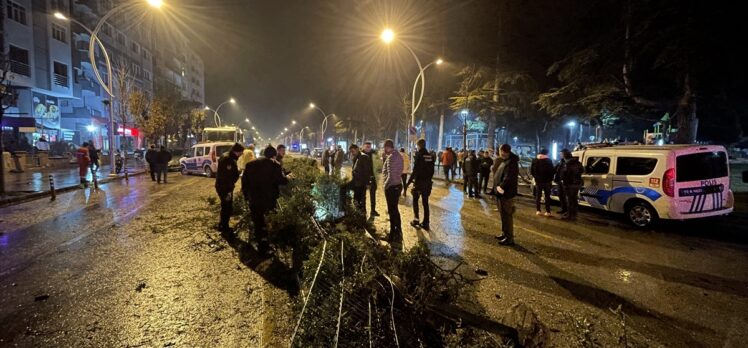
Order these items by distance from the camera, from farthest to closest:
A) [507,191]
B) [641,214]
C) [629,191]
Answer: [629,191], [641,214], [507,191]

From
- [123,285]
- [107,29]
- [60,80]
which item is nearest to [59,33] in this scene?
[60,80]

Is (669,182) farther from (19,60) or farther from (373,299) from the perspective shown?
(19,60)

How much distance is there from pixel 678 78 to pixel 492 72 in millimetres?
14895

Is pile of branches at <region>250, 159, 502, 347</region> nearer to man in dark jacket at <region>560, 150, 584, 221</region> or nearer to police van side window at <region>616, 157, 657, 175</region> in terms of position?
man in dark jacket at <region>560, 150, 584, 221</region>

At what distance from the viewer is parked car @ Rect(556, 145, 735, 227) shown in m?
7.64

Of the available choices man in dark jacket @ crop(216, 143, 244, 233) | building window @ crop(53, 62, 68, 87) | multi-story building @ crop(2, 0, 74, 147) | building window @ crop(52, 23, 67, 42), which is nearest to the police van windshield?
man in dark jacket @ crop(216, 143, 244, 233)

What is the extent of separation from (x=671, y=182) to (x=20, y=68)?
1555 inches

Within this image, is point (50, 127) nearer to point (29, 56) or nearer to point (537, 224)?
point (29, 56)

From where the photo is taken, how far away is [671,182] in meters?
7.62

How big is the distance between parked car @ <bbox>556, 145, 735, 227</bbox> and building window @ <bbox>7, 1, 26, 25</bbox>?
39.1m

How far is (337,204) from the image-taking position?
779 cm

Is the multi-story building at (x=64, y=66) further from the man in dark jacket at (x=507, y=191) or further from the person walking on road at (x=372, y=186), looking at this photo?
the man in dark jacket at (x=507, y=191)

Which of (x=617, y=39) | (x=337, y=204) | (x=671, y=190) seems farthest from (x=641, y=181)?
(x=617, y=39)

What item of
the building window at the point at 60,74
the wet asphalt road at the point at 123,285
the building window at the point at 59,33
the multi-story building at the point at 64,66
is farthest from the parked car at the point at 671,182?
the building window at the point at 59,33
